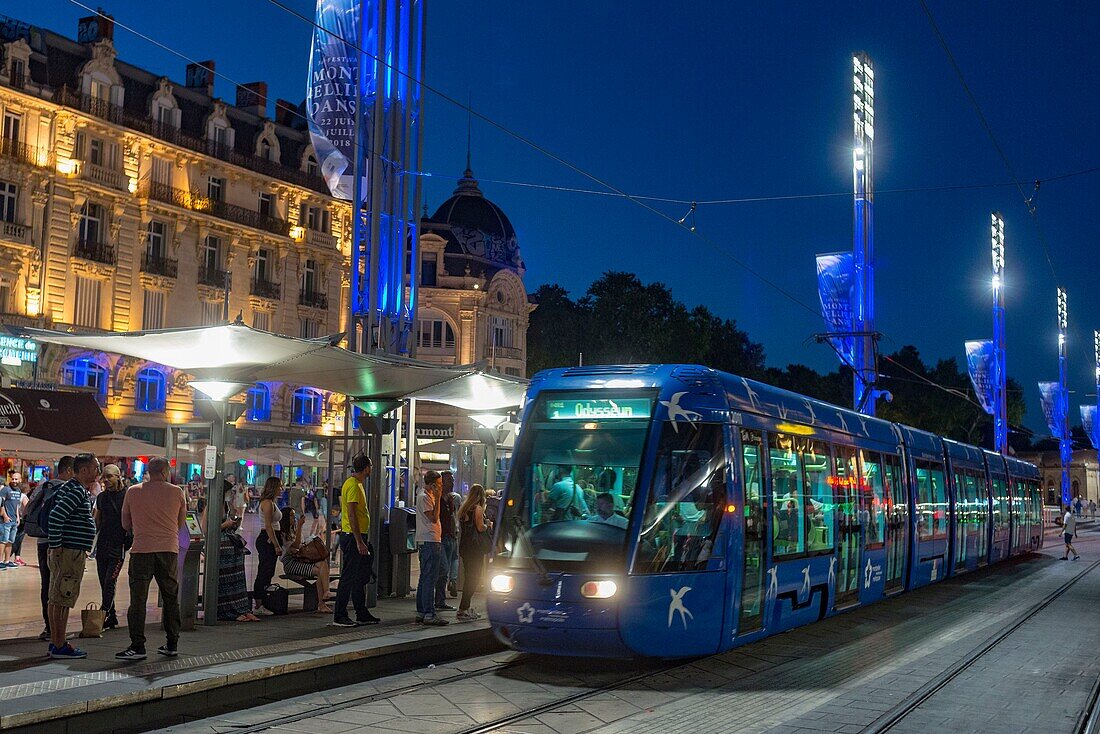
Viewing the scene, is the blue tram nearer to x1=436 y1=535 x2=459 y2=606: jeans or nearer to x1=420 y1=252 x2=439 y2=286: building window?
x1=436 y1=535 x2=459 y2=606: jeans

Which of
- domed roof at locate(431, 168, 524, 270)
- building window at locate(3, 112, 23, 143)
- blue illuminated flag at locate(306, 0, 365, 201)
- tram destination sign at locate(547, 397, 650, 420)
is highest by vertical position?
domed roof at locate(431, 168, 524, 270)

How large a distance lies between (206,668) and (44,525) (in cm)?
395

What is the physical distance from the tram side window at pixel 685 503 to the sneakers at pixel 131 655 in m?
4.23

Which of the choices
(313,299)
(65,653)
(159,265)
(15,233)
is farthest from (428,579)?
(313,299)

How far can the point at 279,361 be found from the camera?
12914 millimetres

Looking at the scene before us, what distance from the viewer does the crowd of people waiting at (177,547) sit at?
32.4 ft

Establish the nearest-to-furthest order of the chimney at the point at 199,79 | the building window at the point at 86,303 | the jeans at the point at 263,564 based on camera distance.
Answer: the jeans at the point at 263,564 → the building window at the point at 86,303 → the chimney at the point at 199,79

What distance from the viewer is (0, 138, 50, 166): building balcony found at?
130ft

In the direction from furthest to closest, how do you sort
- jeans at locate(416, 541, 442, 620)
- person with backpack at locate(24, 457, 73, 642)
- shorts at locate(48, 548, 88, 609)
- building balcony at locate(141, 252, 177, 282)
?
building balcony at locate(141, 252, 177, 282) < jeans at locate(416, 541, 442, 620) < person with backpack at locate(24, 457, 73, 642) < shorts at locate(48, 548, 88, 609)

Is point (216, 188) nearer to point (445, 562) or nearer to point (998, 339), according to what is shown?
point (998, 339)

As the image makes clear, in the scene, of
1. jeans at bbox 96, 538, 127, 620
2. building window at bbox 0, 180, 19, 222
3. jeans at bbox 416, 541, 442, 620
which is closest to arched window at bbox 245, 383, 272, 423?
building window at bbox 0, 180, 19, 222

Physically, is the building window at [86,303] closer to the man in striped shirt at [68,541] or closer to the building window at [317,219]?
the building window at [317,219]

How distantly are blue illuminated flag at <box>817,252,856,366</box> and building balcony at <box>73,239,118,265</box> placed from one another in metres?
27.5

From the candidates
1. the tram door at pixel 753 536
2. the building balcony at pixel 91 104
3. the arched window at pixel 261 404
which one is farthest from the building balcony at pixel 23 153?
the tram door at pixel 753 536
